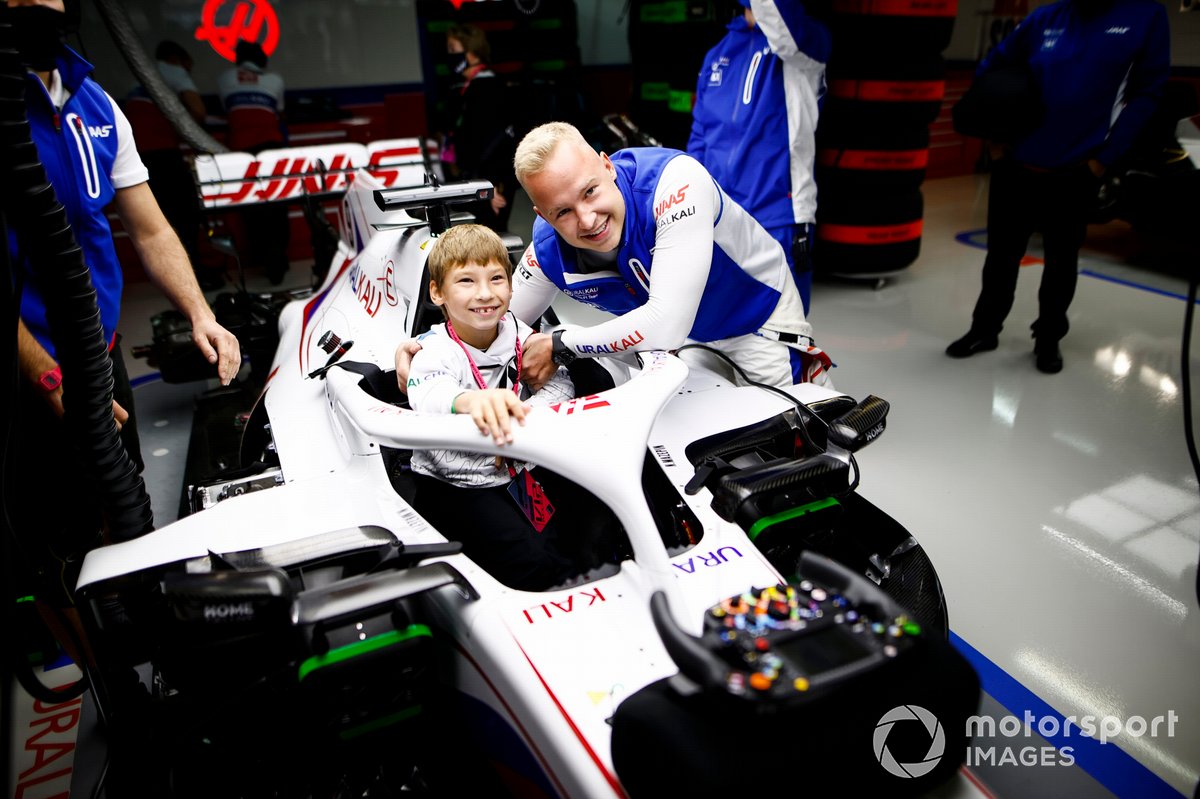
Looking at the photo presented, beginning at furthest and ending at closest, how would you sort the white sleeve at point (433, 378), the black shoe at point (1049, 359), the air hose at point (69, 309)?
1. the black shoe at point (1049, 359)
2. the white sleeve at point (433, 378)
3. the air hose at point (69, 309)

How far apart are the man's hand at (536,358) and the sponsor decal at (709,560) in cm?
74

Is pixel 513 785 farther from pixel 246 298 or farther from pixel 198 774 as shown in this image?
pixel 246 298

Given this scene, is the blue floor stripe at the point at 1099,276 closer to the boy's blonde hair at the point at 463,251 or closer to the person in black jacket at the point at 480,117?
the person in black jacket at the point at 480,117

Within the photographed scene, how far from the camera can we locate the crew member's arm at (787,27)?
3.36 metres

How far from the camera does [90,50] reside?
5707 mm

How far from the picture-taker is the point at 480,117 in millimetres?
4871

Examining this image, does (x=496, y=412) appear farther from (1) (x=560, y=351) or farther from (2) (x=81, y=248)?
(2) (x=81, y=248)

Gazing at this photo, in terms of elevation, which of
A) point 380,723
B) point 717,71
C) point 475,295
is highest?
point 717,71

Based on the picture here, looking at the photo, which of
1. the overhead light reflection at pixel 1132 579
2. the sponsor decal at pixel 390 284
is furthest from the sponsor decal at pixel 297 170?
the overhead light reflection at pixel 1132 579

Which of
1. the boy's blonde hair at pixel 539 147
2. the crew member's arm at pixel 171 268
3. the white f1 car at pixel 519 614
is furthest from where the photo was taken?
the crew member's arm at pixel 171 268

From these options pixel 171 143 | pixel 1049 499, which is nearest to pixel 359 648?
pixel 1049 499

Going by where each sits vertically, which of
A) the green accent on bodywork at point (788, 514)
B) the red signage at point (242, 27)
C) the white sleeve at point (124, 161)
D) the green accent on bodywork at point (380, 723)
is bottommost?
the green accent on bodywork at point (380, 723)

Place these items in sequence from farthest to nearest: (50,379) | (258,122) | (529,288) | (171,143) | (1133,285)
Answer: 1. (171,143)
2. (258,122)
3. (1133,285)
4. (529,288)
5. (50,379)

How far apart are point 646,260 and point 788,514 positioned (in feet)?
2.62
